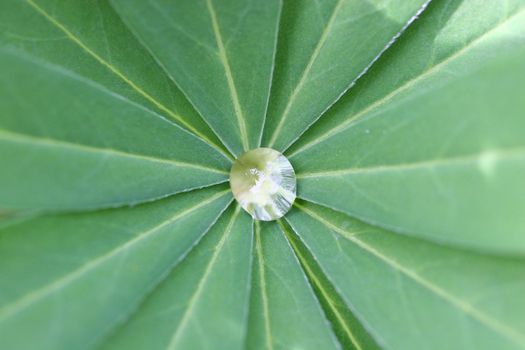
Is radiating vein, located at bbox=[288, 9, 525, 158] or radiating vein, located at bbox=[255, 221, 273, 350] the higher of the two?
radiating vein, located at bbox=[288, 9, 525, 158]

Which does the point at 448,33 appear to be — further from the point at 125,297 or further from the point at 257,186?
the point at 125,297


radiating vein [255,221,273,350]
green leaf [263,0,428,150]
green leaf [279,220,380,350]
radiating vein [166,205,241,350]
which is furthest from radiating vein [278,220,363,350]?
green leaf [263,0,428,150]

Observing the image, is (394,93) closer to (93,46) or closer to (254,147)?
(254,147)

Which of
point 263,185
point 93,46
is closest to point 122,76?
point 93,46

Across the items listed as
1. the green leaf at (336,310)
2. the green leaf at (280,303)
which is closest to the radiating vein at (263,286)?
the green leaf at (280,303)

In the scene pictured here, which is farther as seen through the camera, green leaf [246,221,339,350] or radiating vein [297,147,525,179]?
green leaf [246,221,339,350]

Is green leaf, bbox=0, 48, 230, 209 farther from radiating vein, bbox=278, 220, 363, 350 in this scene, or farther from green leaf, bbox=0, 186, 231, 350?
radiating vein, bbox=278, 220, 363, 350

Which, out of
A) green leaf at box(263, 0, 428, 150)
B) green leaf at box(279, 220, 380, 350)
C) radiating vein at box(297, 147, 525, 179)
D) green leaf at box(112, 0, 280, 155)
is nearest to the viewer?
radiating vein at box(297, 147, 525, 179)
